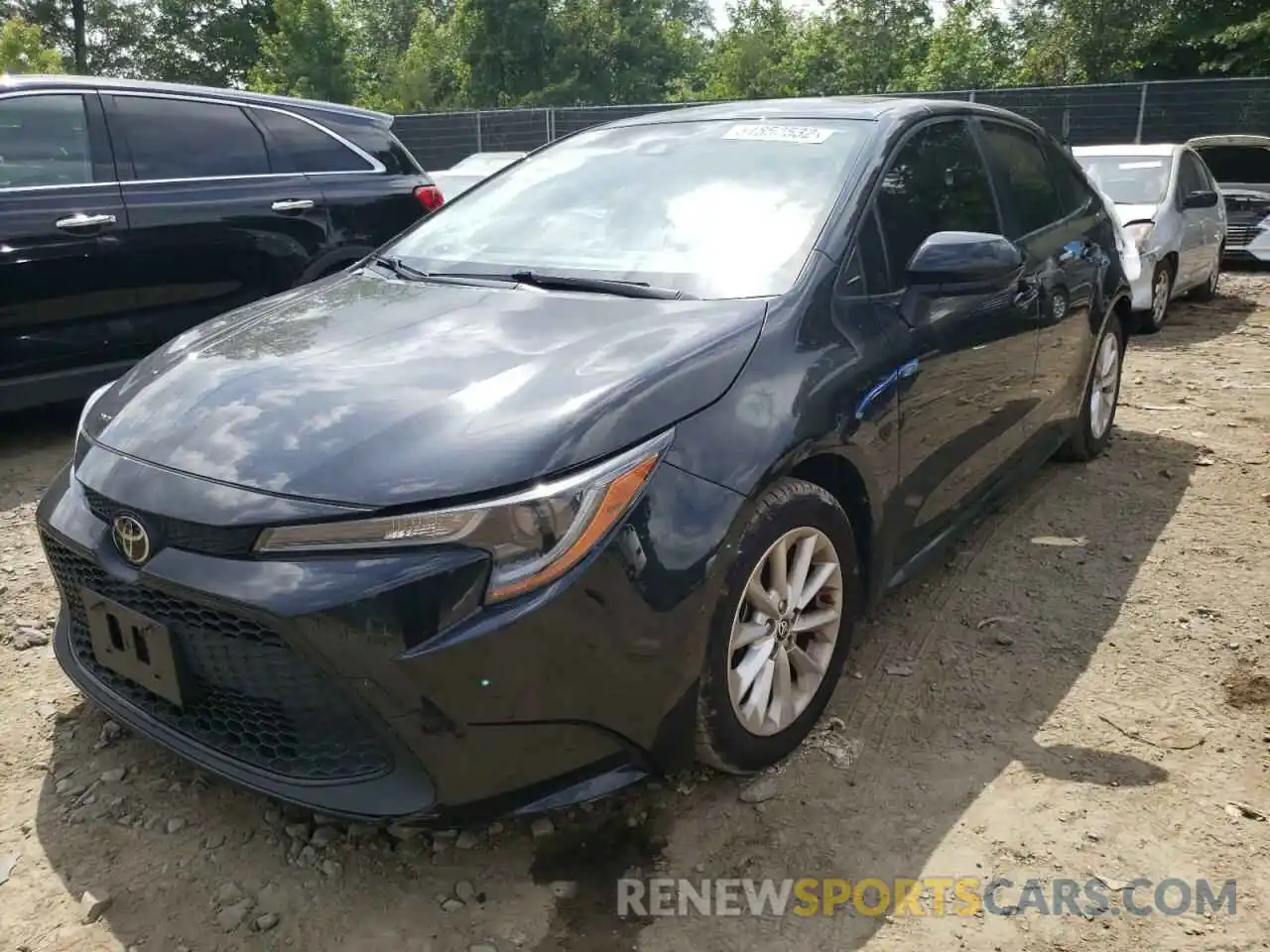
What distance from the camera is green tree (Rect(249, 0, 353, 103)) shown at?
30.9 m

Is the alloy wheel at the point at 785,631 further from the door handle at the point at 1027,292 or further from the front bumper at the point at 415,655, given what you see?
the door handle at the point at 1027,292

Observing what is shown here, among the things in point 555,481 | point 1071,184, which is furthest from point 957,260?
point 1071,184

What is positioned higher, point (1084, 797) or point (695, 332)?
point (695, 332)

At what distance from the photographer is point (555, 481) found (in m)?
1.93

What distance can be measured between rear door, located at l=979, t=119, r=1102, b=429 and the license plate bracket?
9.69 ft

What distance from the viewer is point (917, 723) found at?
2.77 metres

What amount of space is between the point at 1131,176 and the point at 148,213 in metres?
7.46

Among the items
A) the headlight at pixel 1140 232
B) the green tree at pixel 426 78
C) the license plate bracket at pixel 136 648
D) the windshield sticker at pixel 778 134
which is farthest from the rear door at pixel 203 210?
the green tree at pixel 426 78

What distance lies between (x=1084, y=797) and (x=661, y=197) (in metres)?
1.96

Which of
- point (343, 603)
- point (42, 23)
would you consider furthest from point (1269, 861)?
point (42, 23)

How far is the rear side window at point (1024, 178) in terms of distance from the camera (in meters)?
3.72

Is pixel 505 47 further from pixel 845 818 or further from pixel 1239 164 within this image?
pixel 845 818

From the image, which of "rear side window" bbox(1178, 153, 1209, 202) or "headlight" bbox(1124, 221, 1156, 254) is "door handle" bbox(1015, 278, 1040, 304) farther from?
"rear side window" bbox(1178, 153, 1209, 202)

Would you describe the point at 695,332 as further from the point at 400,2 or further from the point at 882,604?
the point at 400,2
